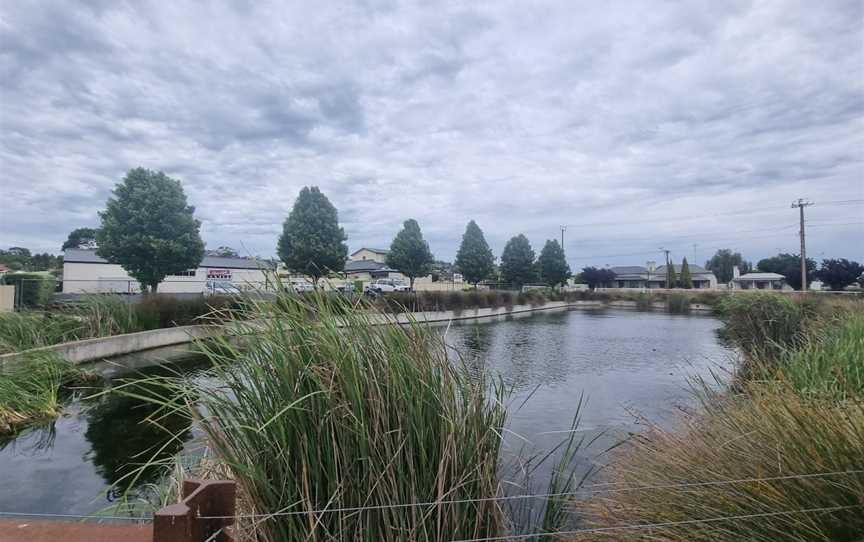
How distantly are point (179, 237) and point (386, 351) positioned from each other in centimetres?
1991

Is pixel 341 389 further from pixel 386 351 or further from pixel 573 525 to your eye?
pixel 573 525

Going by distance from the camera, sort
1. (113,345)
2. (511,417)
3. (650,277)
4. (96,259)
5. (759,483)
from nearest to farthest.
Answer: (759,483)
(511,417)
(113,345)
(96,259)
(650,277)

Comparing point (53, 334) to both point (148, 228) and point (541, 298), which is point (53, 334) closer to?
point (148, 228)

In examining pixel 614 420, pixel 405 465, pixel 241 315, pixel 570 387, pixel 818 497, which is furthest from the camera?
pixel 570 387

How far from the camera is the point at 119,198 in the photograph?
18.8 meters

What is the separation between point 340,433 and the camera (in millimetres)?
1779

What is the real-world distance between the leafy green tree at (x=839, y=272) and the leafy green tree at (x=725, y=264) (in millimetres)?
38633

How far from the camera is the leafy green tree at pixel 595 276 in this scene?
5978cm

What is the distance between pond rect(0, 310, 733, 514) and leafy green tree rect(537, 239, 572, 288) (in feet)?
109

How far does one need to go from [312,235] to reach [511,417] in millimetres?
21219

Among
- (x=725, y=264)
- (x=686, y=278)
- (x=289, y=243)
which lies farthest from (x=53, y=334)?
(x=725, y=264)

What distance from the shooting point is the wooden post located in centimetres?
125

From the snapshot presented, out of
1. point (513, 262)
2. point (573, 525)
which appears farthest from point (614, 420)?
point (513, 262)

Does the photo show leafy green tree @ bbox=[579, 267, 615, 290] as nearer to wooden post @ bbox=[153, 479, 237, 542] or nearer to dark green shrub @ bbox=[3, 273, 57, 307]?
dark green shrub @ bbox=[3, 273, 57, 307]
